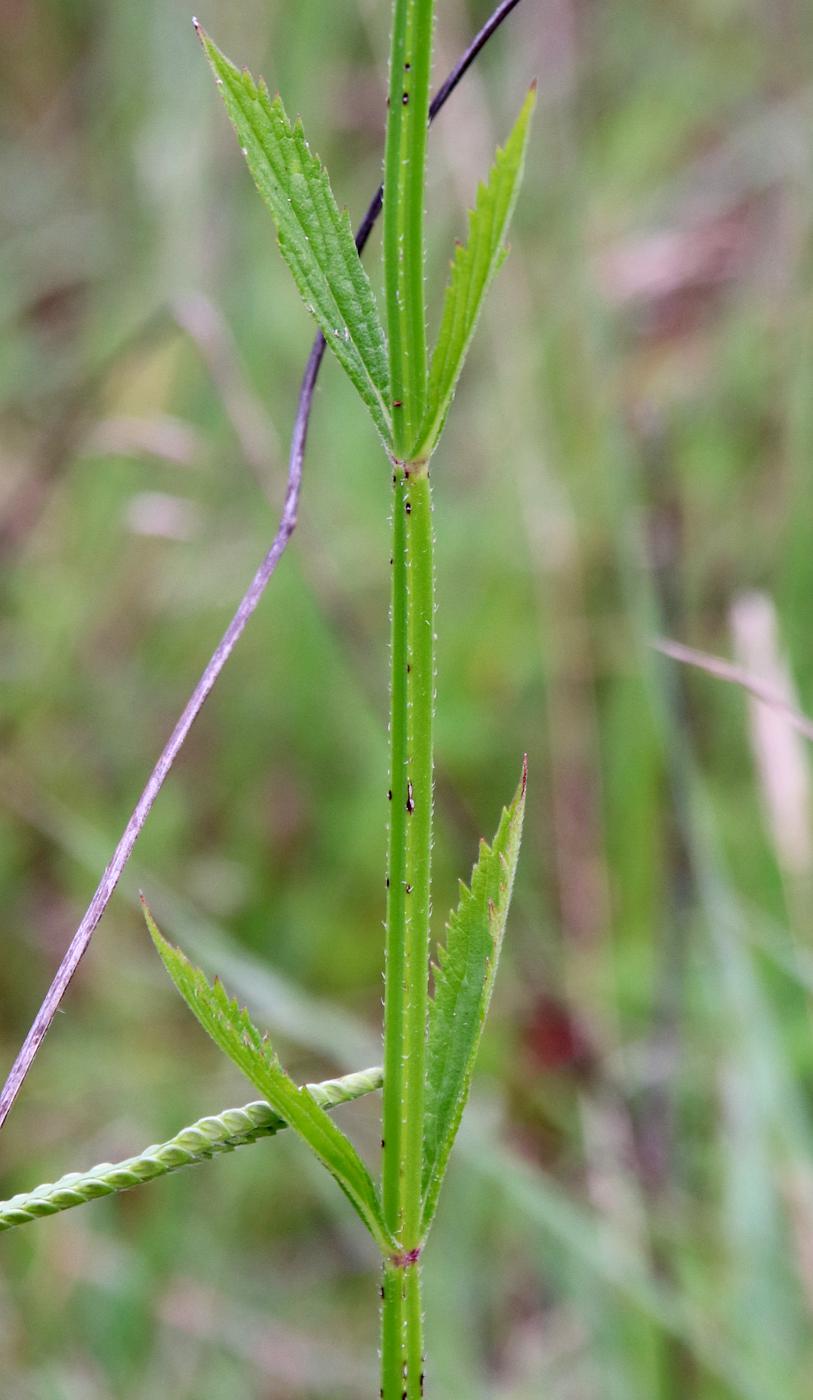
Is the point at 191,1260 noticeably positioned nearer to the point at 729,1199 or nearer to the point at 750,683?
the point at 729,1199

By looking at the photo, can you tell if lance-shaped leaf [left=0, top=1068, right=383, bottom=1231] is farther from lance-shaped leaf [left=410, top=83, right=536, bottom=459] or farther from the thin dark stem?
lance-shaped leaf [left=410, top=83, right=536, bottom=459]

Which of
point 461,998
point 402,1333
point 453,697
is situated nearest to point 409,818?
point 461,998

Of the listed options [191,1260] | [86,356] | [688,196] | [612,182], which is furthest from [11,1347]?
[612,182]

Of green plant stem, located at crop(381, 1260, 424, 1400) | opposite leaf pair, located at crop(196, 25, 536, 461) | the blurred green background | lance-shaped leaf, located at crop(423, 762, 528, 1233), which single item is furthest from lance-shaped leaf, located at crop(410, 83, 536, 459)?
the blurred green background

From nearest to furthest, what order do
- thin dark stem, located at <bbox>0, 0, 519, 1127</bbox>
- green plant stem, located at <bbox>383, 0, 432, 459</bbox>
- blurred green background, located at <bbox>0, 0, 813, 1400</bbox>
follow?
green plant stem, located at <bbox>383, 0, 432, 459</bbox>
thin dark stem, located at <bbox>0, 0, 519, 1127</bbox>
blurred green background, located at <bbox>0, 0, 813, 1400</bbox>

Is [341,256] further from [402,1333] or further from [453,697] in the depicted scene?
[453,697]
